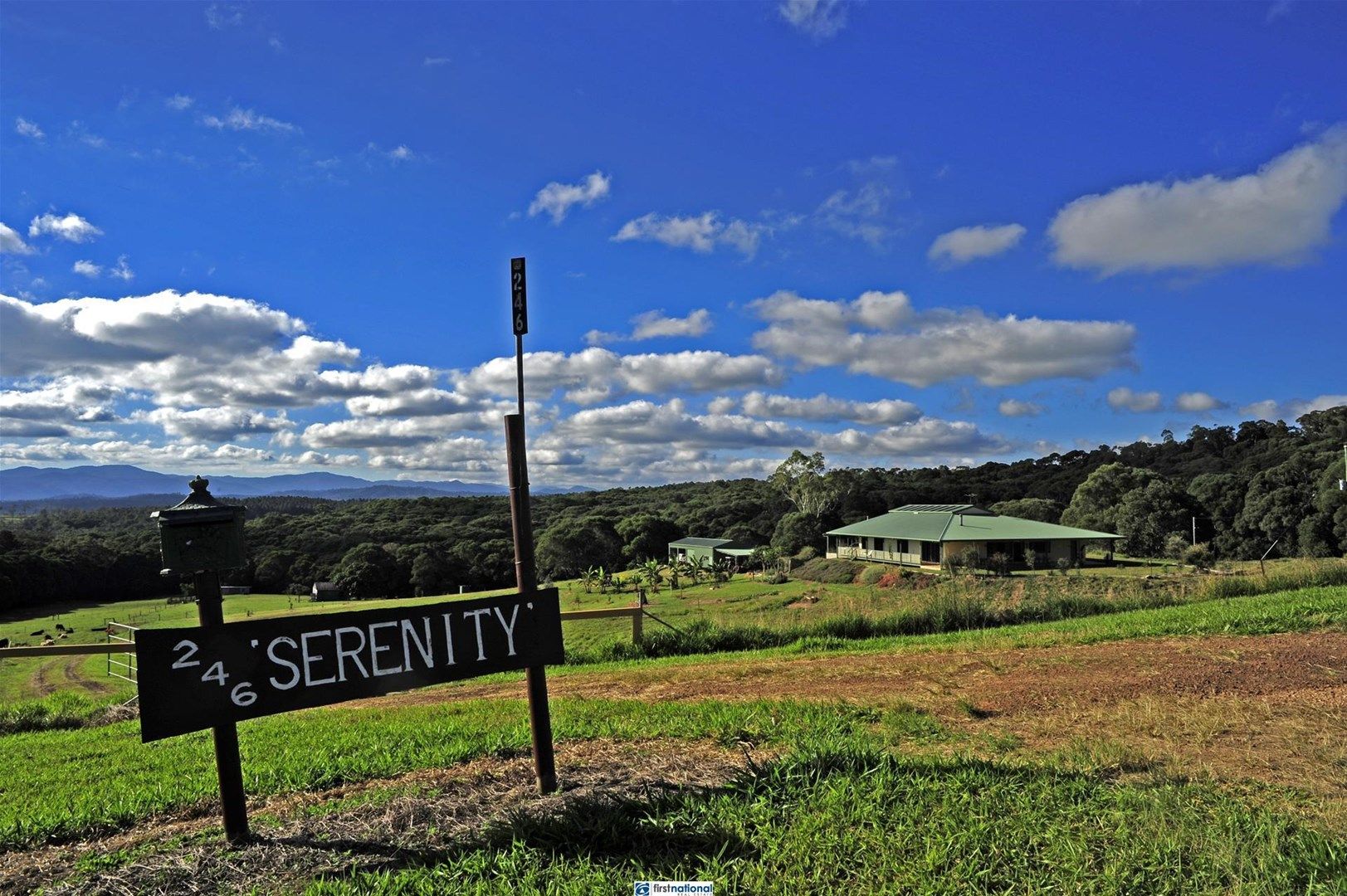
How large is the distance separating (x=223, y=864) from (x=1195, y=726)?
20.9 feet

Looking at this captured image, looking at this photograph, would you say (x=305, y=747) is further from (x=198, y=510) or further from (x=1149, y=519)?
(x=1149, y=519)

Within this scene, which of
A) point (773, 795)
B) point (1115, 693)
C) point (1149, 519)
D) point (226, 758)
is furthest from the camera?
point (1149, 519)

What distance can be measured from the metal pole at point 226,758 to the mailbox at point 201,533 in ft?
0.28

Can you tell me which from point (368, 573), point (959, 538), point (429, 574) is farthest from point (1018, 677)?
point (429, 574)

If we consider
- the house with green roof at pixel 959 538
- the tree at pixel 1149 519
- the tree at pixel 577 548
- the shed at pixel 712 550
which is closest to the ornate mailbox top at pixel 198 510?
the house with green roof at pixel 959 538

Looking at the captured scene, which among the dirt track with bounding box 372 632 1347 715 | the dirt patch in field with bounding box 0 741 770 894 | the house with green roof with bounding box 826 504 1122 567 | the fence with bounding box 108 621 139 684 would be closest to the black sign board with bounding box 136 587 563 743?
the dirt patch in field with bounding box 0 741 770 894

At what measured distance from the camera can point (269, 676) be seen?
3.85 metres

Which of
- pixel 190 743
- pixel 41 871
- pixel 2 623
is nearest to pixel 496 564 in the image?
pixel 2 623

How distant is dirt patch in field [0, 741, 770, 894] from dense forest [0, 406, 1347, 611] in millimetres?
42286

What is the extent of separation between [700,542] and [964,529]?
962 inches

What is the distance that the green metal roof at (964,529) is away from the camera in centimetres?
4159

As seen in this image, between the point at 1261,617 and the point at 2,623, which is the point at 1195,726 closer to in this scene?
the point at 1261,617

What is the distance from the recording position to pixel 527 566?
4605 millimetres

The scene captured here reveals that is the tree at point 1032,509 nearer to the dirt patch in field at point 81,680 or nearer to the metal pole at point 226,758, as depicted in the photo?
the dirt patch in field at point 81,680
